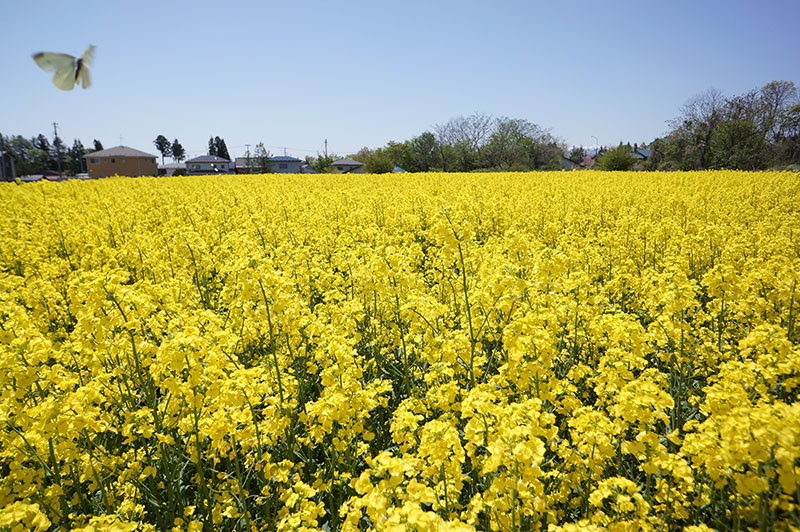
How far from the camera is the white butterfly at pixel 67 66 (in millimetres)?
3133

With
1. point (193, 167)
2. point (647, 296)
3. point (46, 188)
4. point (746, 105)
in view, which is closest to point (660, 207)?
point (647, 296)

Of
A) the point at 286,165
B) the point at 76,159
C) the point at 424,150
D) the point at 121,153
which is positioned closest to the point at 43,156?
the point at 76,159

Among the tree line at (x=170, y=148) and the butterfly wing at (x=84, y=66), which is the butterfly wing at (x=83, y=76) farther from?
the tree line at (x=170, y=148)

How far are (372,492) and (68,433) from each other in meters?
2.14

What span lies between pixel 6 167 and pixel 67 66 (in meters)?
81.0

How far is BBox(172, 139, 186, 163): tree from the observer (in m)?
131

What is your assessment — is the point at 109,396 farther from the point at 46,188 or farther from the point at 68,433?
the point at 46,188

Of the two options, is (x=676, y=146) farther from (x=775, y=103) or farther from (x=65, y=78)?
(x=65, y=78)

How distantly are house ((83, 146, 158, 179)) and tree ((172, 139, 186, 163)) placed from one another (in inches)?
2131

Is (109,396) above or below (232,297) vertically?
below

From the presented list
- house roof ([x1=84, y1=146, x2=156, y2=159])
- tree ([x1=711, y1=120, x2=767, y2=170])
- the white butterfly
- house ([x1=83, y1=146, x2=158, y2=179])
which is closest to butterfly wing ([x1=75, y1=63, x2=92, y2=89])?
the white butterfly

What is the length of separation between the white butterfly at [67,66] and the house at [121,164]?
82503 mm

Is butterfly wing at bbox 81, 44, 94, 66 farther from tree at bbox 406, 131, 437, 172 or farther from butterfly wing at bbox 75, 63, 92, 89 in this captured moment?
tree at bbox 406, 131, 437, 172

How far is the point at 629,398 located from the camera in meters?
2.22
